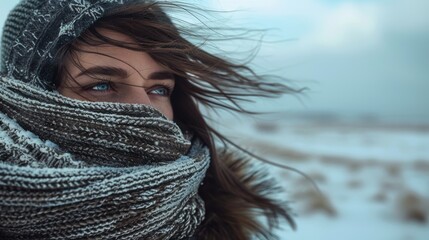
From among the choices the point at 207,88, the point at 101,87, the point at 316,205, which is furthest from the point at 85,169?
the point at 316,205

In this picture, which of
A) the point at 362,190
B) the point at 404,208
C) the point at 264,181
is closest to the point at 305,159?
the point at 362,190

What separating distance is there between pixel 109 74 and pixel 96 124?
0.21 metres

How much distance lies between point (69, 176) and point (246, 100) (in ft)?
2.68

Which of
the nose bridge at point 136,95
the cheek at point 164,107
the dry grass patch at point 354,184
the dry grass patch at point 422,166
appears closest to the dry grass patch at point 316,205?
the dry grass patch at point 354,184

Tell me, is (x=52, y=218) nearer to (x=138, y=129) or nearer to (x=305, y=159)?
(x=138, y=129)

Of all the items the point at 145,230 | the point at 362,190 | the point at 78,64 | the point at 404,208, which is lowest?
the point at 362,190

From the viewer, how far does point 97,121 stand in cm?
125

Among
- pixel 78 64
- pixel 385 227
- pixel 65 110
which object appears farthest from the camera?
pixel 385 227

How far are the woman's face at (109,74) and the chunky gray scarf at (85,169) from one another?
13 centimetres

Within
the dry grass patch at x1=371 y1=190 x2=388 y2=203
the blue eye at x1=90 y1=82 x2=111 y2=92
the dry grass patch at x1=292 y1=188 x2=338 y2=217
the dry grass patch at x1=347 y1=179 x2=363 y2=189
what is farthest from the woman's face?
the dry grass patch at x1=347 y1=179 x2=363 y2=189

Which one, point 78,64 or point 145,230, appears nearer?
point 145,230

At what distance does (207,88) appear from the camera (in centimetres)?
177

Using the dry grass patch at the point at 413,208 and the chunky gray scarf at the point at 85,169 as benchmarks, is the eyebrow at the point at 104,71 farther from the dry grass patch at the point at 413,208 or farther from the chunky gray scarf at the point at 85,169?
the dry grass patch at the point at 413,208

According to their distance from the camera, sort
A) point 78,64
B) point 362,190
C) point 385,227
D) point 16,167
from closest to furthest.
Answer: point 16,167
point 78,64
point 385,227
point 362,190
